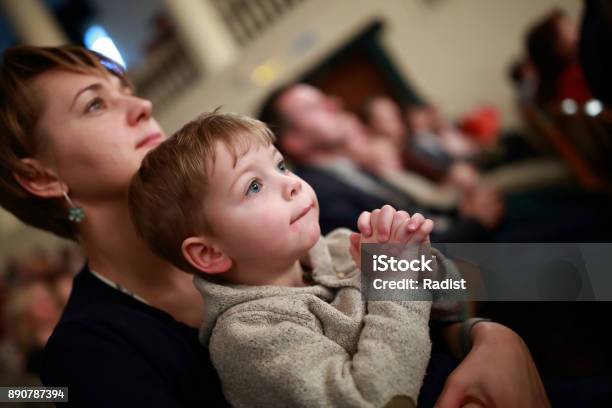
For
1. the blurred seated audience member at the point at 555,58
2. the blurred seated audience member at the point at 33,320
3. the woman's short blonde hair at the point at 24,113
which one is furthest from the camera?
the blurred seated audience member at the point at 555,58

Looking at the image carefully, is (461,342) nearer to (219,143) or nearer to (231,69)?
(219,143)

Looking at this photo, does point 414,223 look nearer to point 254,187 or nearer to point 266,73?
point 254,187

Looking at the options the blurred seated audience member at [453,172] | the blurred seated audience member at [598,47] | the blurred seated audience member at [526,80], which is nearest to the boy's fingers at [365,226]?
the blurred seated audience member at [598,47]

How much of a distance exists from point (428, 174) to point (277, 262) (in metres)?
2.24

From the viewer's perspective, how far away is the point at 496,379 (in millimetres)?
538

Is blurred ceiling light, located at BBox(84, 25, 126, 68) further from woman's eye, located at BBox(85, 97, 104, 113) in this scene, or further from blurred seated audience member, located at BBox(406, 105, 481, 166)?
blurred seated audience member, located at BBox(406, 105, 481, 166)

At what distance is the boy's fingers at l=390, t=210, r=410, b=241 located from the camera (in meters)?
0.52

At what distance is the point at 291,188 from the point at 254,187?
5cm

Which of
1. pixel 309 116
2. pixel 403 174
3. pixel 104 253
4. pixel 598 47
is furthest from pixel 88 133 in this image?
pixel 403 174

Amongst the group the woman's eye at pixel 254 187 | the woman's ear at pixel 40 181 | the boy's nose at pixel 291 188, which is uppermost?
the woman's ear at pixel 40 181

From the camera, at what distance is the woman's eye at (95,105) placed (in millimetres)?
728

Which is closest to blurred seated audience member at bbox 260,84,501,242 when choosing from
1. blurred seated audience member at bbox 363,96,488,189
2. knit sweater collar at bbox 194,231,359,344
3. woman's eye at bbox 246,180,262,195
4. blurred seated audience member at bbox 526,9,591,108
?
knit sweater collar at bbox 194,231,359,344

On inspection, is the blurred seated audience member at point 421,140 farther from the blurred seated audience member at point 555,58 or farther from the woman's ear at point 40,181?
the woman's ear at point 40,181

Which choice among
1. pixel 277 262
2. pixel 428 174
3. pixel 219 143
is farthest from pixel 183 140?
pixel 428 174
